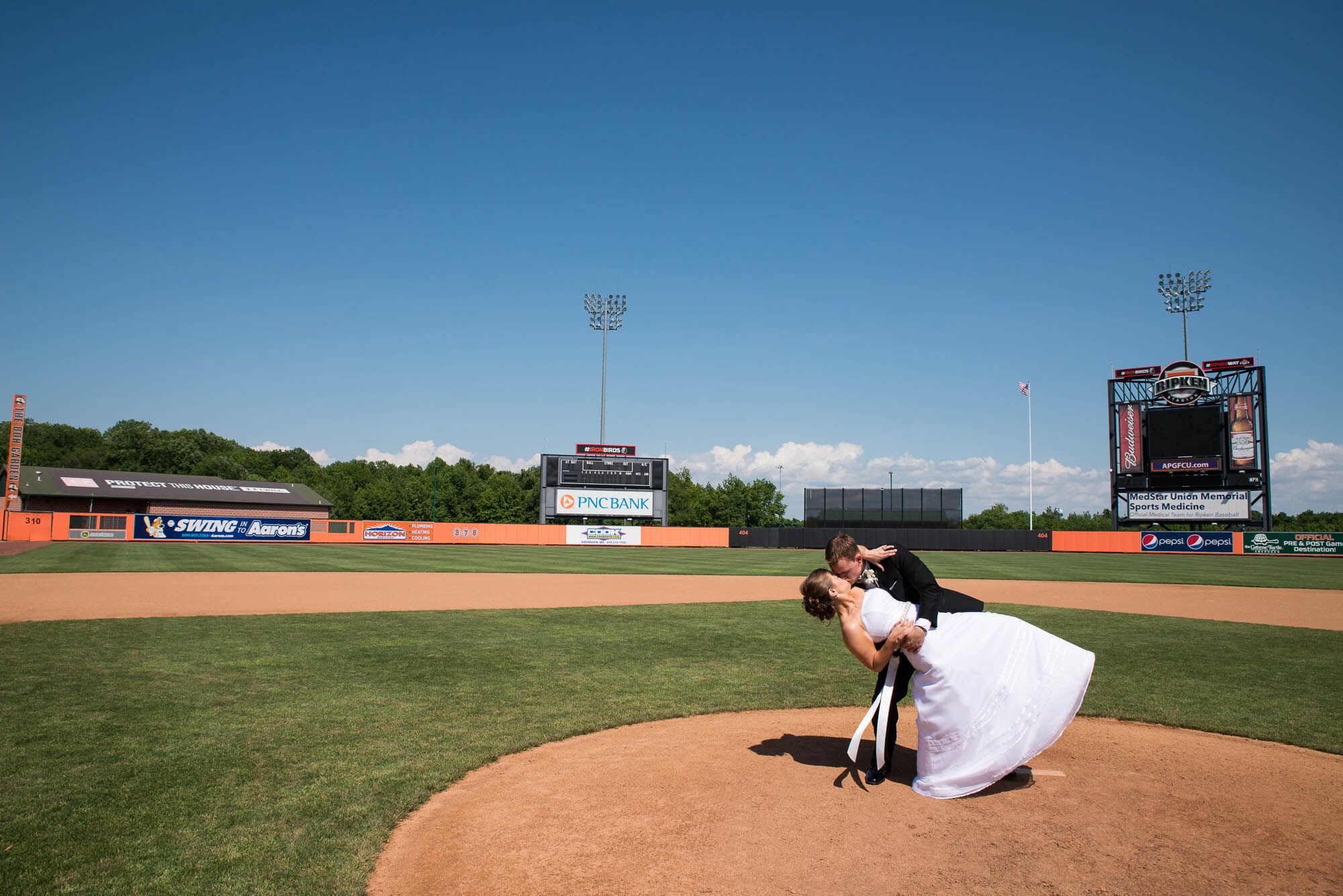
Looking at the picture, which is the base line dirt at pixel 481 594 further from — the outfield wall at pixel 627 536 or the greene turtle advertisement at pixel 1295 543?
the greene turtle advertisement at pixel 1295 543

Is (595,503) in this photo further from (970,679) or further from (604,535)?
(970,679)

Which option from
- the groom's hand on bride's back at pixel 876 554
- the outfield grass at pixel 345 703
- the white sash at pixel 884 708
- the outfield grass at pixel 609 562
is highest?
the groom's hand on bride's back at pixel 876 554

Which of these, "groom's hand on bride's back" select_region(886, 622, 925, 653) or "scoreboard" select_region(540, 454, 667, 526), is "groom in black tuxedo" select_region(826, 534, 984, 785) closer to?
"groom's hand on bride's back" select_region(886, 622, 925, 653)

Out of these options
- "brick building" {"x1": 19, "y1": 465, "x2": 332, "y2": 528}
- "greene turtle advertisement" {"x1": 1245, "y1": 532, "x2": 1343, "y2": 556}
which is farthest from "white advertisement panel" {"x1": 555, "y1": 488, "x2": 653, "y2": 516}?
"greene turtle advertisement" {"x1": 1245, "y1": 532, "x2": 1343, "y2": 556}

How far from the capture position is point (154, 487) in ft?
196

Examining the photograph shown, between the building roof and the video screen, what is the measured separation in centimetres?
6446

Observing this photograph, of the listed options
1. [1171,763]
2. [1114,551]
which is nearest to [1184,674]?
[1171,763]

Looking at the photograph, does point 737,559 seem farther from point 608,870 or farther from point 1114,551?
point 608,870

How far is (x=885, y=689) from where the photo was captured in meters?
5.31

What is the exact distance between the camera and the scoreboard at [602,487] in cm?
5669

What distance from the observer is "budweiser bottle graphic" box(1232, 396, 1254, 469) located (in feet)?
153

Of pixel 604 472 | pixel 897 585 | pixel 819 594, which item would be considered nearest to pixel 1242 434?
pixel 604 472

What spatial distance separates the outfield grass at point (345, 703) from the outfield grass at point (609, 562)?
46.1 ft

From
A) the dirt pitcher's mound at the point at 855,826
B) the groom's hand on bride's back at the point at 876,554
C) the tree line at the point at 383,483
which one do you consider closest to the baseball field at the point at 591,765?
the dirt pitcher's mound at the point at 855,826
